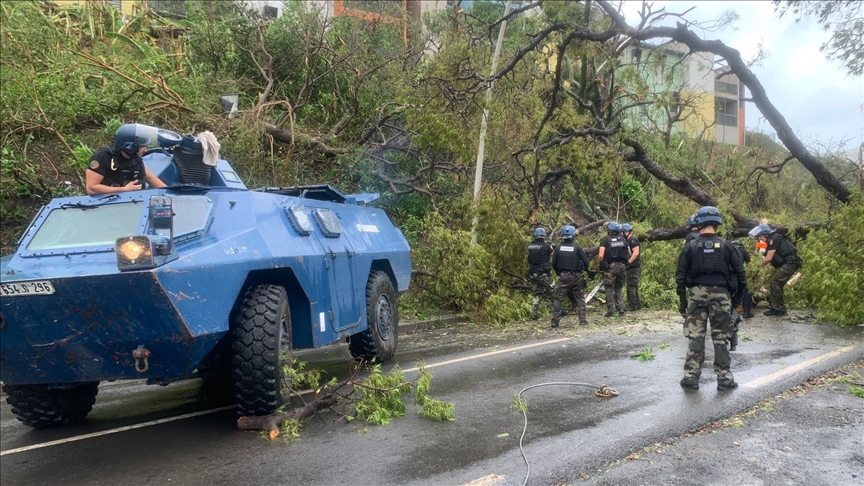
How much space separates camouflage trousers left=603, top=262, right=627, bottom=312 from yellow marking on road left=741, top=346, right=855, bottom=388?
4.70 meters

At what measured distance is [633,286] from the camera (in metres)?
13.7

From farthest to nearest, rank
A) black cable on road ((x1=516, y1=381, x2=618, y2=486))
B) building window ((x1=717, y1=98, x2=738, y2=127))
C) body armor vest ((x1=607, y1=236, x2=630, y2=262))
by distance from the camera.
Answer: building window ((x1=717, y1=98, x2=738, y2=127)) < body armor vest ((x1=607, y1=236, x2=630, y2=262)) < black cable on road ((x1=516, y1=381, x2=618, y2=486))

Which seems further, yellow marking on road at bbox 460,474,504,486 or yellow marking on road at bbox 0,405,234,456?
yellow marking on road at bbox 0,405,234,456

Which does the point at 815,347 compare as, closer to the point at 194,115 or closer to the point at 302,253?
the point at 302,253

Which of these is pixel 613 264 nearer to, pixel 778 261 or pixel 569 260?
pixel 569 260

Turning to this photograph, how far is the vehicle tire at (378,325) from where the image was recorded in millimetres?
7801

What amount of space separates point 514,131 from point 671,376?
777 cm

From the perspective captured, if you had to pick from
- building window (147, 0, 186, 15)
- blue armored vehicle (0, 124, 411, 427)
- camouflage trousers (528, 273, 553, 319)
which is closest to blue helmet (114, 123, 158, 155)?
blue armored vehicle (0, 124, 411, 427)

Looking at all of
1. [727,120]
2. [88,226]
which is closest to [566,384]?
[88,226]

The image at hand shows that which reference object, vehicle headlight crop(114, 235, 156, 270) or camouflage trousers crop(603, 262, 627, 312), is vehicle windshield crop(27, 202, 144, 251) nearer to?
vehicle headlight crop(114, 235, 156, 270)

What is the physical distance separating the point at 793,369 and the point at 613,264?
583 cm

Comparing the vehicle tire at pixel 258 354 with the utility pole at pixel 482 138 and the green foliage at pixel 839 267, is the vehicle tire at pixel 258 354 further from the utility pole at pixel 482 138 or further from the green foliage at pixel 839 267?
the green foliage at pixel 839 267

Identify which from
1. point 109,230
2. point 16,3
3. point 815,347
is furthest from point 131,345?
point 16,3

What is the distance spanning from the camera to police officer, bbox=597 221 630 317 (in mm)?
12875
